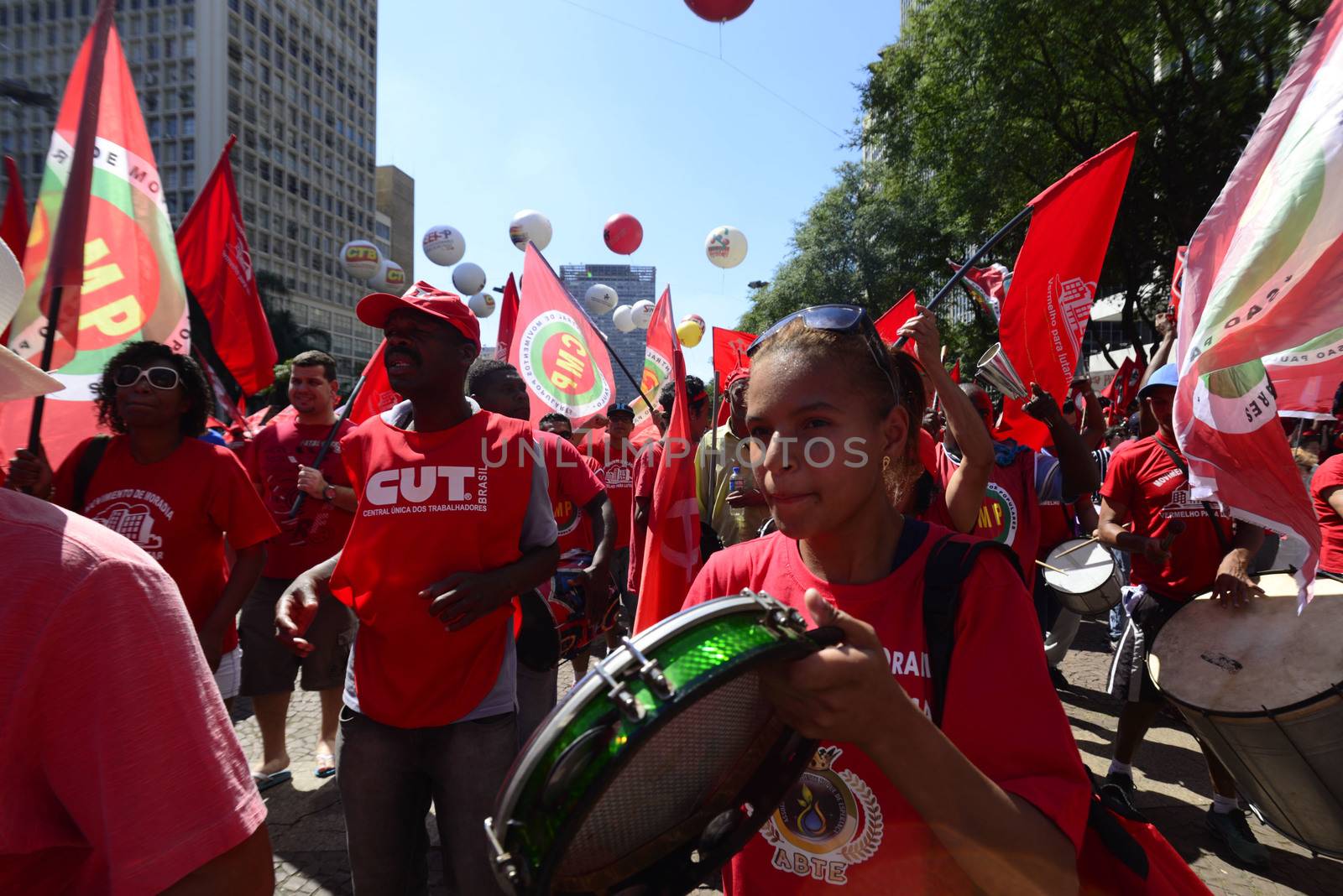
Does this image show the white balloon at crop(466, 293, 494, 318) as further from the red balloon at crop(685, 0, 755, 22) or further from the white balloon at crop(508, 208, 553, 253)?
the red balloon at crop(685, 0, 755, 22)

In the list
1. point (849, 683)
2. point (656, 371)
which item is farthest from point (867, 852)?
point (656, 371)

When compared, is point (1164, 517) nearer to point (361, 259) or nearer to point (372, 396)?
point (372, 396)

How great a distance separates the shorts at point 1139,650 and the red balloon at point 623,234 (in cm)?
1240

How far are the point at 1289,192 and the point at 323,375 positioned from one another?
15.2 feet

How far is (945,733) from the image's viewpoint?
46.8 inches

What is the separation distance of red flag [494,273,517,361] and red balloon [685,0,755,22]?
286 centimetres

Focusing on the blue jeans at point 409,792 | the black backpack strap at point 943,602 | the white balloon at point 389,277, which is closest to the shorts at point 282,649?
the blue jeans at point 409,792

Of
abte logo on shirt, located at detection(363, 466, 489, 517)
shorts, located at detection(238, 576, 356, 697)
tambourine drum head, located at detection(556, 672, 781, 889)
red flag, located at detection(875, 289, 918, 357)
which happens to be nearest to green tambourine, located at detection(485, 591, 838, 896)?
tambourine drum head, located at detection(556, 672, 781, 889)

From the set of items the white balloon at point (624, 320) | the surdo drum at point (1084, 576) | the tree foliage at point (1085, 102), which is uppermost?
the tree foliage at point (1085, 102)

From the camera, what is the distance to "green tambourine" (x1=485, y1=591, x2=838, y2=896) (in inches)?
36.1

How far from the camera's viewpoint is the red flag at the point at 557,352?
20.2 feet

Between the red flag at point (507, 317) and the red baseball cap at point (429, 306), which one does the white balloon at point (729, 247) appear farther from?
the red baseball cap at point (429, 306)

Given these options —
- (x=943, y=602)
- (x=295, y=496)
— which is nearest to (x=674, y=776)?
(x=943, y=602)

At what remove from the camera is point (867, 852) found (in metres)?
1.28
